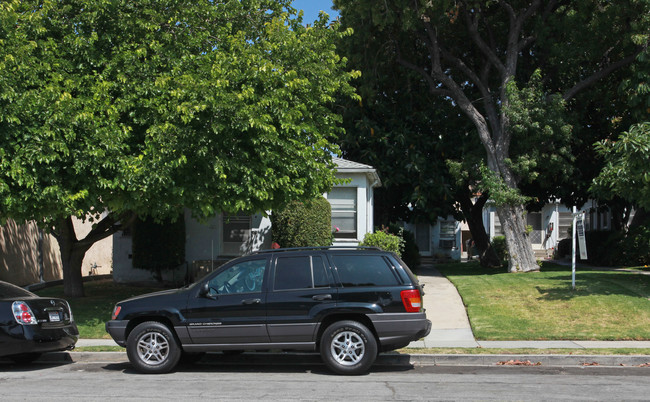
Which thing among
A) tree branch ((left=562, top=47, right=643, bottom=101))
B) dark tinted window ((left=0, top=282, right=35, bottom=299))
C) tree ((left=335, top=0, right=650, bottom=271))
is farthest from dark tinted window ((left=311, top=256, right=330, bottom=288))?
tree branch ((left=562, top=47, right=643, bottom=101))

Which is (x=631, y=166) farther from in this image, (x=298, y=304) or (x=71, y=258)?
(x=71, y=258)

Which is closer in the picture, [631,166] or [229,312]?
[229,312]

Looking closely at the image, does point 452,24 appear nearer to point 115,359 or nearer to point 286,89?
point 286,89

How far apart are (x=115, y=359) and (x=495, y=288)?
30.8 feet

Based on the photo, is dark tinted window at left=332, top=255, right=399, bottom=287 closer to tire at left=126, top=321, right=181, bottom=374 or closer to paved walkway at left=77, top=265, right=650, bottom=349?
paved walkway at left=77, top=265, right=650, bottom=349

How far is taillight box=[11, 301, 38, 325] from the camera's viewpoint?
916cm

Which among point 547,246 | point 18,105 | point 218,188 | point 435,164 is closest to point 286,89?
point 218,188

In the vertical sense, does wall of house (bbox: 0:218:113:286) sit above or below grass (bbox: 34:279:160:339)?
above

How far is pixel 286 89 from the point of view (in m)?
12.2

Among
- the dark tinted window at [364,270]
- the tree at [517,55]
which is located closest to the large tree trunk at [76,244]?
the dark tinted window at [364,270]

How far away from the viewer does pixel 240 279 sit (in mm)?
9016

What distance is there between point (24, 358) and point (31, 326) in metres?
1.07

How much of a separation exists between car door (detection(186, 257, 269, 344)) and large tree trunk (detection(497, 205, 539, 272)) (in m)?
12.9

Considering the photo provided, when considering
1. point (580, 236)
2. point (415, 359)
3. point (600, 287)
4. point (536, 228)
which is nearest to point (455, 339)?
point (415, 359)
